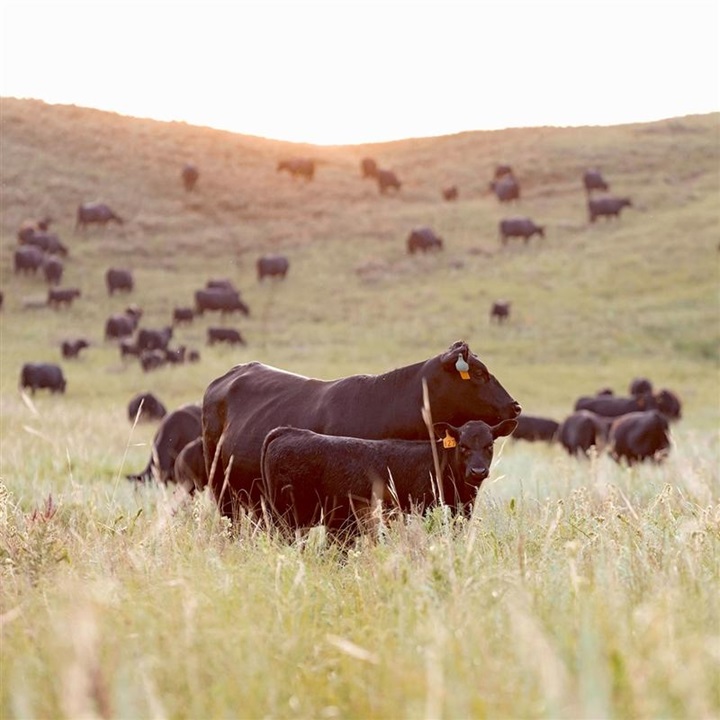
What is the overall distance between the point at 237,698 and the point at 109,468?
10.8m

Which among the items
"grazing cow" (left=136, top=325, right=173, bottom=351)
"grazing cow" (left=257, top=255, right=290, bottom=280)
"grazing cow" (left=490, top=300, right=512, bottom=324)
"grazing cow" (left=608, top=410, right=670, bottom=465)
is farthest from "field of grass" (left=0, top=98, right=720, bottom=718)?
"grazing cow" (left=608, top=410, right=670, bottom=465)

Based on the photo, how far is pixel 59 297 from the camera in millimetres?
44750

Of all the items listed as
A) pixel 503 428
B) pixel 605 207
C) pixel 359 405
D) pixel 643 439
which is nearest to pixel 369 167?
pixel 605 207

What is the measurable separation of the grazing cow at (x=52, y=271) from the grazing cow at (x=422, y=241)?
17130mm

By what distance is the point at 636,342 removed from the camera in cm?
4112

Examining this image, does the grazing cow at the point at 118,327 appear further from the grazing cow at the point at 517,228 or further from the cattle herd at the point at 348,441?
the cattle herd at the point at 348,441

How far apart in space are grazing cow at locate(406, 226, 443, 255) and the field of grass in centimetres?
105

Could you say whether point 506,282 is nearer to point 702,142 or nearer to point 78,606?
point 702,142

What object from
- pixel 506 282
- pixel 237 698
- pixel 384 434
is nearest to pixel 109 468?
pixel 384 434

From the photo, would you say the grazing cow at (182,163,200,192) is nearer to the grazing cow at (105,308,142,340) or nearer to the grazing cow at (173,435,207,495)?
the grazing cow at (105,308,142,340)

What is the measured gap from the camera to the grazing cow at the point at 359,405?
7.46m

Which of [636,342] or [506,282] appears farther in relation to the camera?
[506,282]

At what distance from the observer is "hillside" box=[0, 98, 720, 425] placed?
37875 mm

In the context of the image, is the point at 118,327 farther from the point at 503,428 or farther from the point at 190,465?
the point at 503,428
